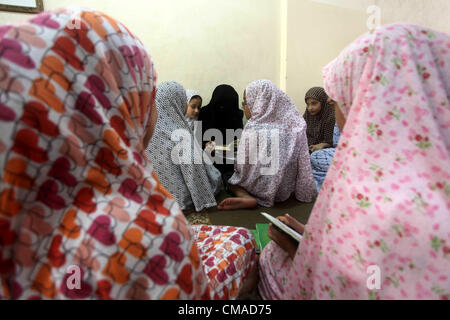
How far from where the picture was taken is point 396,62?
630 mm

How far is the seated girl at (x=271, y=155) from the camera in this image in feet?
6.33

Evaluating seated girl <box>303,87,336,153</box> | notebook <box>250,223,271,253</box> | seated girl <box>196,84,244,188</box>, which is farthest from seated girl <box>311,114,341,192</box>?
seated girl <box>196,84,244,188</box>

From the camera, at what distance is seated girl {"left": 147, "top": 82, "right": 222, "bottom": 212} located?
5.93 feet

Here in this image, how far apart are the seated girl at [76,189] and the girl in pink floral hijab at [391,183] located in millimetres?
360

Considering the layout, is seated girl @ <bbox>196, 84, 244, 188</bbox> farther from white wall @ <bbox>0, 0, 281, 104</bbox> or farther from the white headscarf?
the white headscarf

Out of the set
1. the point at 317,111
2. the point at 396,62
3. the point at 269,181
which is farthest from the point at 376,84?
the point at 317,111

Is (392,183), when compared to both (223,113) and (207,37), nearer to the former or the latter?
(223,113)

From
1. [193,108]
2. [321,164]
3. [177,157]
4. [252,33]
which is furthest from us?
[252,33]

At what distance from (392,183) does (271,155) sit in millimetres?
1370

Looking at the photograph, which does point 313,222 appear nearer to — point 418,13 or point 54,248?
point 54,248

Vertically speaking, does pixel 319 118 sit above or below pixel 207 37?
below

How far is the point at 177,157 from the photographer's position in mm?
1844

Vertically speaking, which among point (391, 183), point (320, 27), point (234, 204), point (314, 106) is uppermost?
point (320, 27)

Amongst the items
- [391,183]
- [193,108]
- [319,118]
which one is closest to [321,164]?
[319,118]
